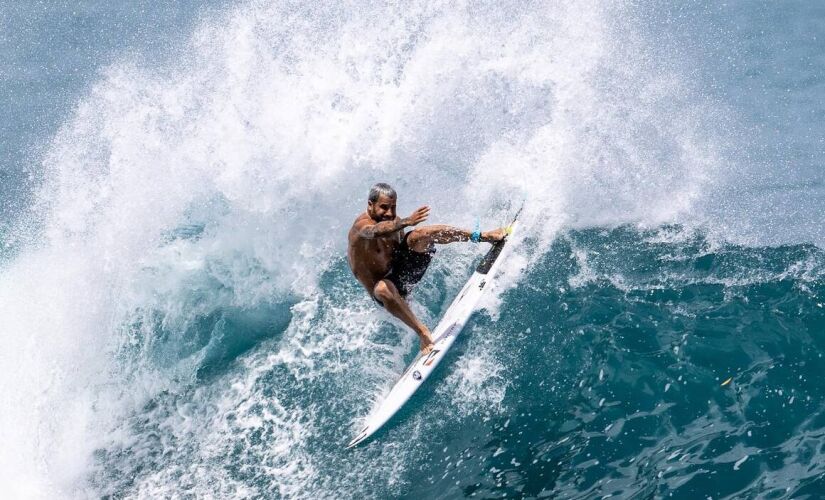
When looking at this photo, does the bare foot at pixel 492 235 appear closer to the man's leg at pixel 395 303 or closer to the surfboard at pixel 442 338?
the surfboard at pixel 442 338

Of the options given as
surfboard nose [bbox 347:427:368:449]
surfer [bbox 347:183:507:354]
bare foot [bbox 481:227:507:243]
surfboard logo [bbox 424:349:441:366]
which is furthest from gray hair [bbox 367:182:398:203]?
surfboard nose [bbox 347:427:368:449]

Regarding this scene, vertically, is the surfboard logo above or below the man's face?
below

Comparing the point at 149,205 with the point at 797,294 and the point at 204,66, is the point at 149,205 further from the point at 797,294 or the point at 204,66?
the point at 797,294

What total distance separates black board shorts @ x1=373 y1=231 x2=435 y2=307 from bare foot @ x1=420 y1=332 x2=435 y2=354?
59 cm

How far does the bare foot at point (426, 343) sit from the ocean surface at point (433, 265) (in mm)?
365

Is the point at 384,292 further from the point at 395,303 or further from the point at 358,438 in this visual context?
the point at 358,438

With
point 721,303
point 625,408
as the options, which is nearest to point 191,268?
point 625,408

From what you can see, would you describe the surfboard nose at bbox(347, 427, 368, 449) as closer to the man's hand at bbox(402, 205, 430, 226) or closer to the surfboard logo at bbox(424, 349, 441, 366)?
the surfboard logo at bbox(424, 349, 441, 366)

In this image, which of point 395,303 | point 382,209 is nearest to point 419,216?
point 382,209

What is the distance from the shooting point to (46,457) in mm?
8344

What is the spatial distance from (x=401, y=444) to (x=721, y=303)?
4193 millimetres

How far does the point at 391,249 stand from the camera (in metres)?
7.69

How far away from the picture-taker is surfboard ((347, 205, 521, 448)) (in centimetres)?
786

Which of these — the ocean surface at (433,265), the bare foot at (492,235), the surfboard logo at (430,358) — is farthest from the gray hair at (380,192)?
the ocean surface at (433,265)
